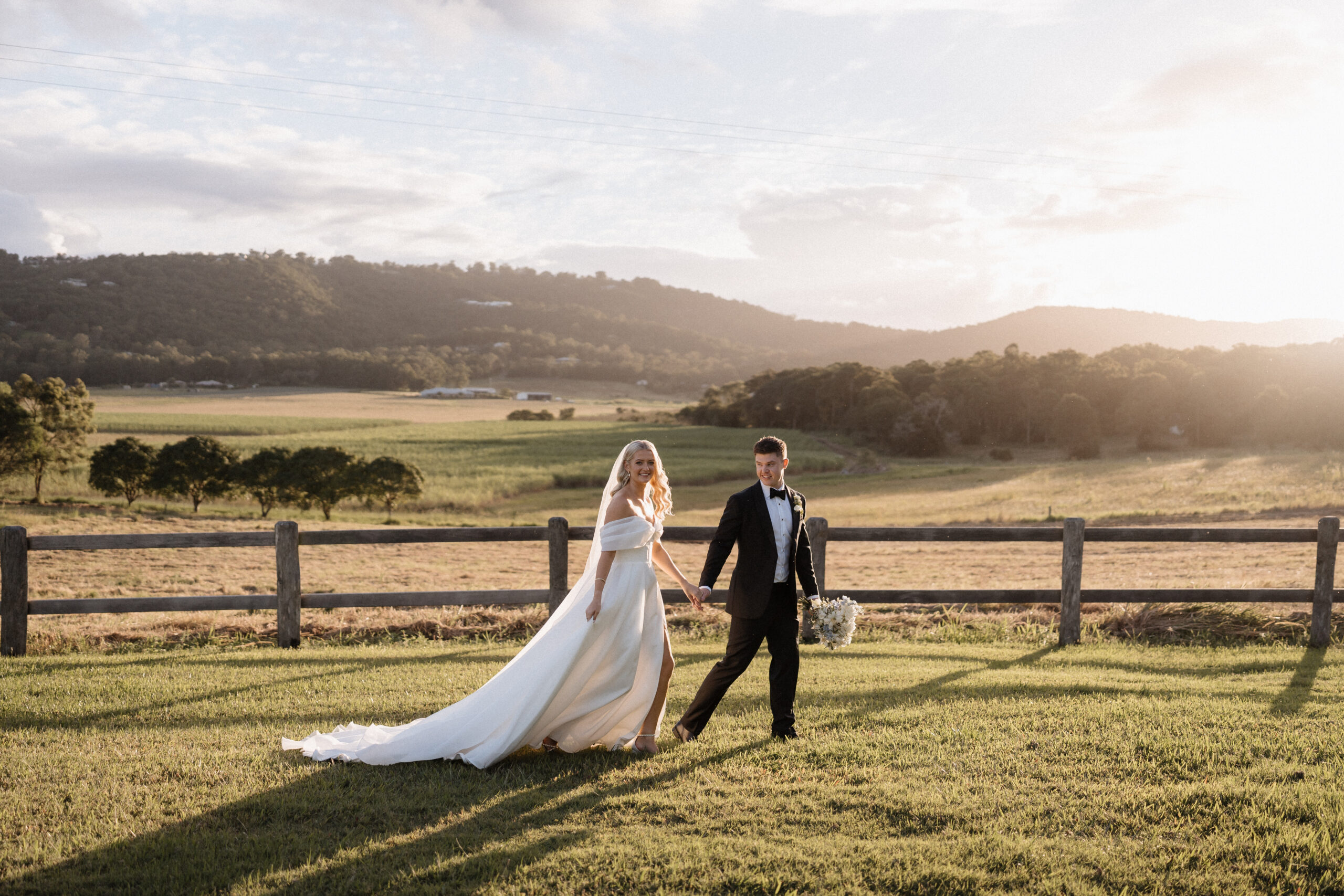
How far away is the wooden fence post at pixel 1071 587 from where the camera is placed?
28.2 ft

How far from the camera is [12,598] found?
27.1 feet

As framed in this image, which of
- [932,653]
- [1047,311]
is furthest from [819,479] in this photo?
[1047,311]

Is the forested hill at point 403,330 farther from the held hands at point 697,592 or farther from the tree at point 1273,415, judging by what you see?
the held hands at point 697,592

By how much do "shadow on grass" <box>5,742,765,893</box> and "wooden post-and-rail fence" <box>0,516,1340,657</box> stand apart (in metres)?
3.48

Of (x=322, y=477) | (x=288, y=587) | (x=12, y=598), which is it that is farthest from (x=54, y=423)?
(x=288, y=587)

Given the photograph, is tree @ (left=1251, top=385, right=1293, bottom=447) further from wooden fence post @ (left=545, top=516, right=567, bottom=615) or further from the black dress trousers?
the black dress trousers

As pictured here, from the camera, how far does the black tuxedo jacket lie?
5.42 m

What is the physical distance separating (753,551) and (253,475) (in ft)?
98.2

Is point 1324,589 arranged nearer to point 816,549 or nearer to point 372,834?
point 816,549

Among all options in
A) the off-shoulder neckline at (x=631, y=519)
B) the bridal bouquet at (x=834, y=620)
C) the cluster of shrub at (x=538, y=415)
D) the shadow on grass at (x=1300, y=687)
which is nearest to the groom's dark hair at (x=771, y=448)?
the off-shoulder neckline at (x=631, y=519)

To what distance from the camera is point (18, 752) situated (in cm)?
517

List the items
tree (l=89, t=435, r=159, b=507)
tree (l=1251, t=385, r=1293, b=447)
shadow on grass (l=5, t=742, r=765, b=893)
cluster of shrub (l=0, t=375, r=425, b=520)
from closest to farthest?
shadow on grass (l=5, t=742, r=765, b=893)
cluster of shrub (l=0, t=375, r=425, b=520)
tree (l=89, t=435, r=159, b=507)
tree (l=1251, t=385, r=1293, b=447)

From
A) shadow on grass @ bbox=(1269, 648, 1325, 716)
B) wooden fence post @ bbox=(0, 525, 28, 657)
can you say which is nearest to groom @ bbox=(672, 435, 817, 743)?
shadow on grass @ bbox=(1269, 648, 1325, 716)

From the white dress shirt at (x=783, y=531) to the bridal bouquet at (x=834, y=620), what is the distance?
447 millimetres
